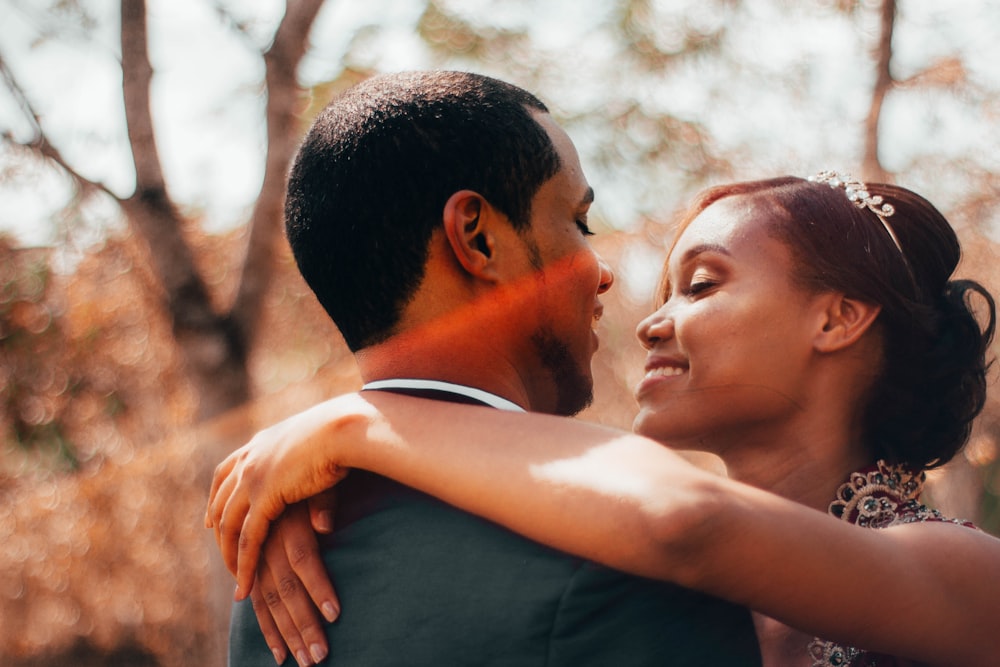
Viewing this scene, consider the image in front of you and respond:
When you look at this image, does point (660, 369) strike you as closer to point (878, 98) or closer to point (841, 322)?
point (841, 322)

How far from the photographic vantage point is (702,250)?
2.63 meters

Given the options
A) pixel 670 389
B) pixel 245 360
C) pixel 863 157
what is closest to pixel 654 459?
pixel 670 389

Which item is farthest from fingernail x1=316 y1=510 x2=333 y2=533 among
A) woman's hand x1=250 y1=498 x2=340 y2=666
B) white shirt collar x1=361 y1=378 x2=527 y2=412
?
white shirt collar x1=361 y1=378 x2=527 y2=412

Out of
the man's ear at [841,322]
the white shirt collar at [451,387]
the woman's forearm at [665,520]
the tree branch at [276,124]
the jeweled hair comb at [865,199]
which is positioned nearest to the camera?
the woman's forearm at [665,520]

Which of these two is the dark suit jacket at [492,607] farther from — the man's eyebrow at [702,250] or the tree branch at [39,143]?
the tree branch at [39,143]

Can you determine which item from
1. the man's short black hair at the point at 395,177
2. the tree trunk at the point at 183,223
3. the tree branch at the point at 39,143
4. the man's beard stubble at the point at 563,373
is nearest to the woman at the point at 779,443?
the man's short black hair at the point at 395,177

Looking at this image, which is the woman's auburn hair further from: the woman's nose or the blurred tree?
the blurred tree

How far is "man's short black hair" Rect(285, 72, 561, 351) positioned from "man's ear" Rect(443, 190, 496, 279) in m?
0.02

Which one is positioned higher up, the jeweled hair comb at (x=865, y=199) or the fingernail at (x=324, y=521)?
the jeweled hair comb at (x=865, y=199)

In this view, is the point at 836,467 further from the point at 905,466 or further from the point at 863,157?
the point at 863,157

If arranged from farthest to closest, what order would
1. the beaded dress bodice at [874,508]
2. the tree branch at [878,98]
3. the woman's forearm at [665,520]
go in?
the tree branch at [878,98], the beaded dress bodice at [874,508], the woman's forearm at [665,520]

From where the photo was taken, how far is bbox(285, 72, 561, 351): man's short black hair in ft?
6.67

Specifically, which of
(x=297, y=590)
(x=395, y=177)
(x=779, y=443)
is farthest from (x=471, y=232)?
(x=779, y=443)

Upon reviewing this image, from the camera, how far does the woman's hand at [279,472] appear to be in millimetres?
1895
